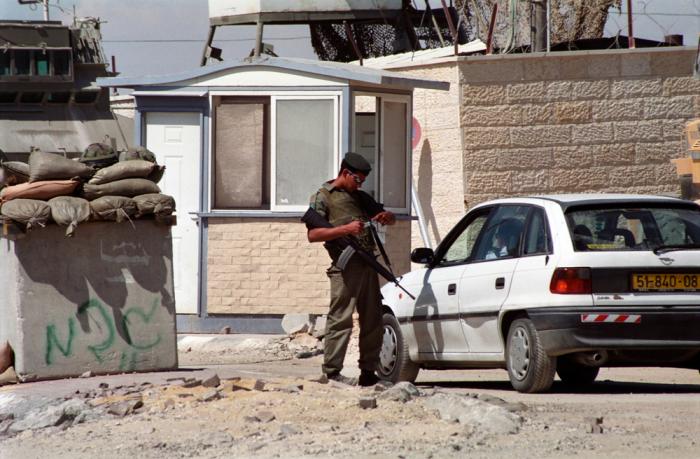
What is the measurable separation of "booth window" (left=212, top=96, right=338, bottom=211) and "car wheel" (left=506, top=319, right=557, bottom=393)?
7.25 meters

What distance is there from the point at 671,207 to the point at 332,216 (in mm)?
2470

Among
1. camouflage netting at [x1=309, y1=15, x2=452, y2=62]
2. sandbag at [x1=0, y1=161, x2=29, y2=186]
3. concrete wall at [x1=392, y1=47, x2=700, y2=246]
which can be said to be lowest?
sandbag at [x1=0, y1=161, x2=29, y2=186]

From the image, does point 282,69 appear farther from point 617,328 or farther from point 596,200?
point 617,328

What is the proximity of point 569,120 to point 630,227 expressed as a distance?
9687 millimetres

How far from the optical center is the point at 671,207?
10.2 metres

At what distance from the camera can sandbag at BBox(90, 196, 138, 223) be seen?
11.1 meters

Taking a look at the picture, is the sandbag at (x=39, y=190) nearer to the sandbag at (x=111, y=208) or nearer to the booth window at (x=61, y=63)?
the sandbag at (x=111, y=208)

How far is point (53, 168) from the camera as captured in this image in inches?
435

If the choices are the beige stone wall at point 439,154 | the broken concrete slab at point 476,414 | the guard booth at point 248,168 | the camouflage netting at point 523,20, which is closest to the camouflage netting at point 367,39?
the camouflage netting at point 523,20

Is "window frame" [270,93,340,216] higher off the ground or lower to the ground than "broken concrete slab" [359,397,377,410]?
higher

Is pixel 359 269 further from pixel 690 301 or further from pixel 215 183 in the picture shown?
pixel 215 183

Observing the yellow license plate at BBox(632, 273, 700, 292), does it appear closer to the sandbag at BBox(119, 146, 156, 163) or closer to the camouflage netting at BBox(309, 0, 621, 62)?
the sandbag at BBox(119, 146, 156, 163)

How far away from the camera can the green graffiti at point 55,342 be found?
36.2 feet

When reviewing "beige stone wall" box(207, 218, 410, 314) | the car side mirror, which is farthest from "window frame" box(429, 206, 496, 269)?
"beige stone wall" box(207, 218, 410, 314)
